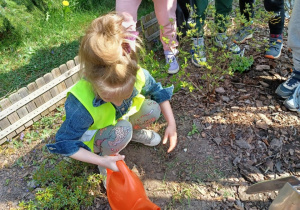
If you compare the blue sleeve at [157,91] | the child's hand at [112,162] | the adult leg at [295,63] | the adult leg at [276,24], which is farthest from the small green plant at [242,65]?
the child's hand at [112,162]

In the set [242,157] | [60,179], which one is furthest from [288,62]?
[60,179]

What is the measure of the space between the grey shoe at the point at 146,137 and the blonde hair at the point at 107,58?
80 cm

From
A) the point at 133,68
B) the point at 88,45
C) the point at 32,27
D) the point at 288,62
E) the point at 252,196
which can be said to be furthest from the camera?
the point at 32,27

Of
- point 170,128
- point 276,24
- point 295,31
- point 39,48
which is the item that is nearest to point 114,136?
point 170,128

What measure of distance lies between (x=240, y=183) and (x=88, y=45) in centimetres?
144

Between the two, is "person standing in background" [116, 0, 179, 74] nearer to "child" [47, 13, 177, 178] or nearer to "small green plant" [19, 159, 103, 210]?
"child" [47, 13, 177, 178]

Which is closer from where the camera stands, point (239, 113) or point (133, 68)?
point (133, 68)

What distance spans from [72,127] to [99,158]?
0.24 m

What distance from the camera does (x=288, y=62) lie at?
284 cm

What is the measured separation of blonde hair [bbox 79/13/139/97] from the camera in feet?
4.17

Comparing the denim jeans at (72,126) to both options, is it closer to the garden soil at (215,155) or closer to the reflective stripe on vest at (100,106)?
the reflective stripe on vest at (100,106)

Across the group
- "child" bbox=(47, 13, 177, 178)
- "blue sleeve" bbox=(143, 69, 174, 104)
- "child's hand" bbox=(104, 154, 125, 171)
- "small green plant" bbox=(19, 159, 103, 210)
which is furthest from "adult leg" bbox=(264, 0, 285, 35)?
"small green plant" bbox=(19, 159, 103, 210)

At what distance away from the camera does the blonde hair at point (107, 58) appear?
1.27m

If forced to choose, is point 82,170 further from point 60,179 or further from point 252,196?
point 252,196
